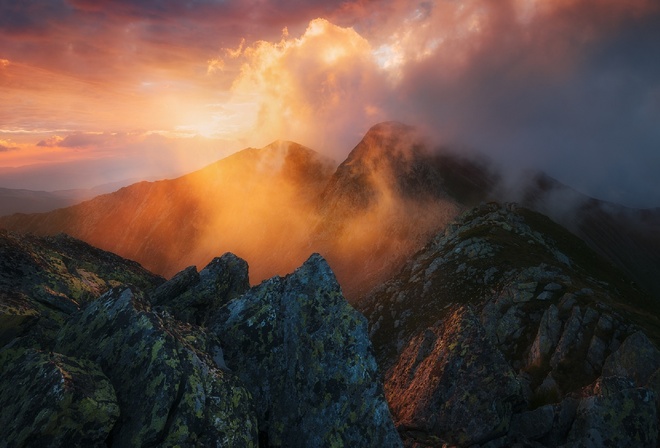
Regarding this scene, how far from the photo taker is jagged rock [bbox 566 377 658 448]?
1847 centimetres

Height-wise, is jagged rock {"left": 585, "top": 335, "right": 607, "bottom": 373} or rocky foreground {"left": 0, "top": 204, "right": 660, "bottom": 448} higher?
rocky foreground {"left": 0, "top": 204, "right": 660, "bottom": 448}

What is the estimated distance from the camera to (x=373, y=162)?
183m

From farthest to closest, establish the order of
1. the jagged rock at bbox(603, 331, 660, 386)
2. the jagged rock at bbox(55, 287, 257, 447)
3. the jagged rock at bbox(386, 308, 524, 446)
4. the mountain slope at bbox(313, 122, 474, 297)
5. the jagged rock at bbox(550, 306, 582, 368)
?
the mountain slope at bbox(313, 122, 474, 297) < the jagged rock at bbox(550, 306, 582, 368) < the jagged rock at bbox(603, 331, 660, 386) < the jagged rock at bbox(386, 308, 524, 446) < the jagged rock at bbox(55, 287, 257, 447)

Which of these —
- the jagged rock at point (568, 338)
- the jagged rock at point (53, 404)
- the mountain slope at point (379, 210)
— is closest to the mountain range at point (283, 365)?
the jagged rock at point (53, 404)

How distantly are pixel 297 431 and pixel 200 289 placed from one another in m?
12.8

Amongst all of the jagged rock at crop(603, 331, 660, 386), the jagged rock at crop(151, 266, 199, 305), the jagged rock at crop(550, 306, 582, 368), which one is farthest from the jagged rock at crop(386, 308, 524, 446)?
the jagged rock at crop(151, 266, 199, 305)

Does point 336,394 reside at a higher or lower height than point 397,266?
higher

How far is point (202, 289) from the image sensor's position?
77.9ft

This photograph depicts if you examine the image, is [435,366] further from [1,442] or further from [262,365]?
[1,442]

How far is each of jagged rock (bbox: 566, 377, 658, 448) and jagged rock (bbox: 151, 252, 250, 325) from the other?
22.0 meters

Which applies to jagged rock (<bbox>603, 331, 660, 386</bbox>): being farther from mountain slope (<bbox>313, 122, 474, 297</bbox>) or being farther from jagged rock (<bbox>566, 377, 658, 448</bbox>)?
mountain slope (<bbox>313, 122, 474, 297</bbox>)

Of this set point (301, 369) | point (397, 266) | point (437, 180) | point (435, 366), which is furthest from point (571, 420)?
point (437, 180)

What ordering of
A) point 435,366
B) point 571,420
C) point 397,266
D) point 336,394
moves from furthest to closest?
point 397,266 → point 435,366 → point 571,420 → point 336,394

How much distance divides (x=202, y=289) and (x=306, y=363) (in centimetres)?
1130
